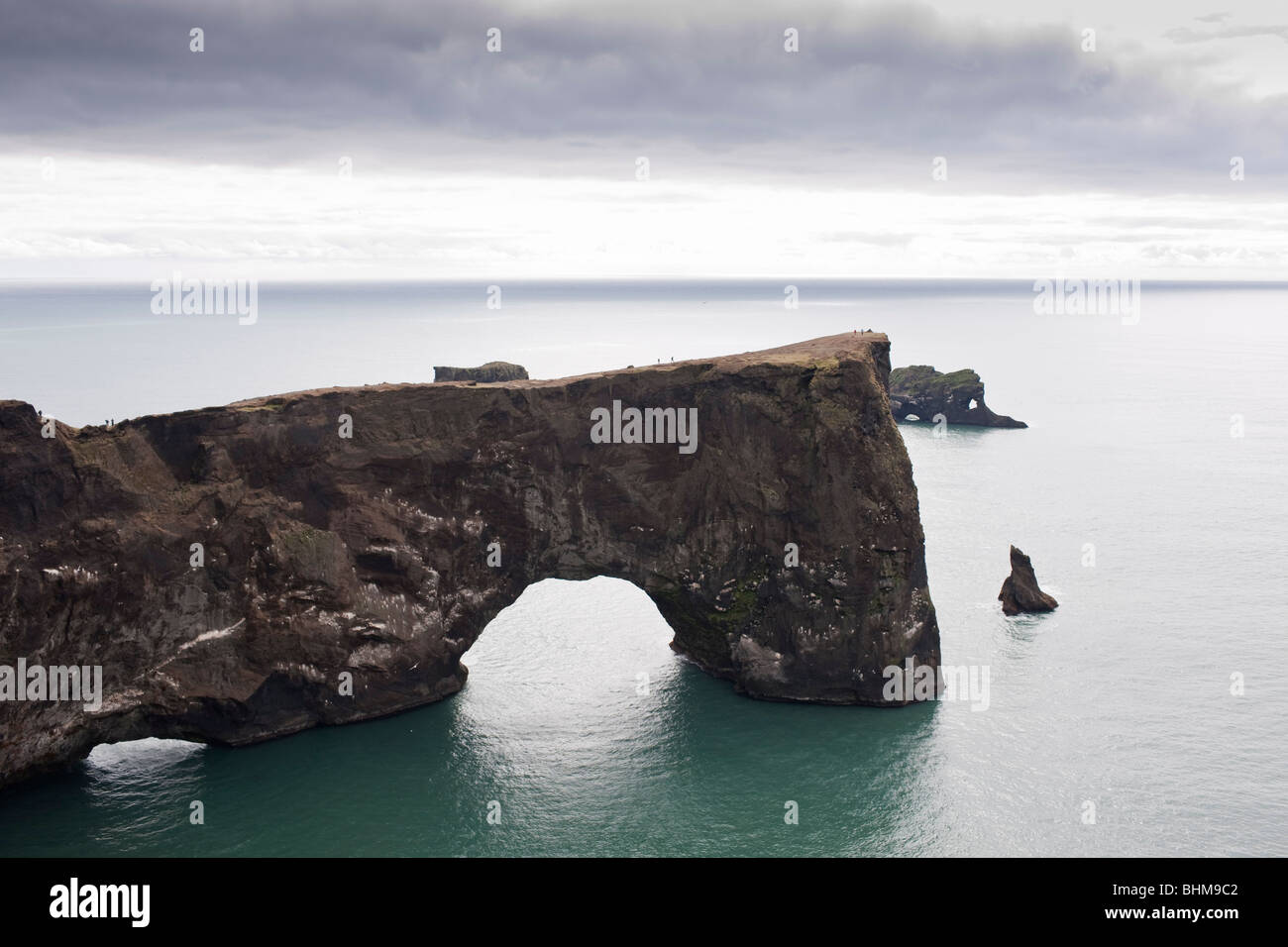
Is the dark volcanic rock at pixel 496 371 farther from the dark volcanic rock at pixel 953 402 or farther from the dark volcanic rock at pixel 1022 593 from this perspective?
the dark volcanic rock at pixel 1022 593

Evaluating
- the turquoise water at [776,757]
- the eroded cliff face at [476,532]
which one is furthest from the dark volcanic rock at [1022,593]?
the eroded cliff face at [476,532]

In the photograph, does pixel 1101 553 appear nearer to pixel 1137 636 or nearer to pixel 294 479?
pixel 1137 636

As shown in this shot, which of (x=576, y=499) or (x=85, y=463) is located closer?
(x=85, y=463)

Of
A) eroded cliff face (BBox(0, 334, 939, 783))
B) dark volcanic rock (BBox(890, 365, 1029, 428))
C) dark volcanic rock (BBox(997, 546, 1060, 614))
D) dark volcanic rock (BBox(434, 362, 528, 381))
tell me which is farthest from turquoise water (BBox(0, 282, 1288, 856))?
dark volcanic rock (BBox(890, 365, 1029, 428))

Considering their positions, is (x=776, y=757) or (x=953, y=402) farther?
(x=953, y=402)

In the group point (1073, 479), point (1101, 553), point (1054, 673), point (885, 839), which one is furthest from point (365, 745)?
point (1073, 479)

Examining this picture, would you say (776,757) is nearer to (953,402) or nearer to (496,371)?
(496,371)

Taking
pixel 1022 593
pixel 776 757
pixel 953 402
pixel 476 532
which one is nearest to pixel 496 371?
pixel 476 532
